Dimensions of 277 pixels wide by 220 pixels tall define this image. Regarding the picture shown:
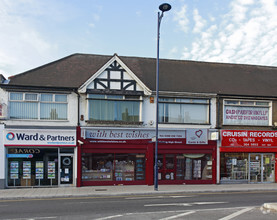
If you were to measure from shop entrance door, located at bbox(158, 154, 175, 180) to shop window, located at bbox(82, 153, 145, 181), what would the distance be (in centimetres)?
116

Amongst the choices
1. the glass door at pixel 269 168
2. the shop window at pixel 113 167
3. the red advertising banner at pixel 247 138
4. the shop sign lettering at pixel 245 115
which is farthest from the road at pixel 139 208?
the shop sign lettering at pixel 245 115

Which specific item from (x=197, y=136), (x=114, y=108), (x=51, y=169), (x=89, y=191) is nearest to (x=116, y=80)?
(x=114, y=108)

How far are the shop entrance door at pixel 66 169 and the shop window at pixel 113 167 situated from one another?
81 centimetres

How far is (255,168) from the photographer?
20.4 metres

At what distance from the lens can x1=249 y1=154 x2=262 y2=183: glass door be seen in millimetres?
20344

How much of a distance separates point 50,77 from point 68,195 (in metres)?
8.03

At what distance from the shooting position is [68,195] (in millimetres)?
14672

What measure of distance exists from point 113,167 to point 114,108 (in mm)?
3877

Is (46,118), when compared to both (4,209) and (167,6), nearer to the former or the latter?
(4,209)

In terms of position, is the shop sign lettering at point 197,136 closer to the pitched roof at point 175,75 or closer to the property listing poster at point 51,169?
the pitched roof at point 175,75

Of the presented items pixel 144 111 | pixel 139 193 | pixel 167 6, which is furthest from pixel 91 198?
pixel 167 6

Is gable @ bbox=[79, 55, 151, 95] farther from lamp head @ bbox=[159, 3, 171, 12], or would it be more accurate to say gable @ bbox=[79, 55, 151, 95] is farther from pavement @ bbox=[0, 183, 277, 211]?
pavement @ bbox=[0, 183, 277, 211]

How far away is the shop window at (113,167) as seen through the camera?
718 inches

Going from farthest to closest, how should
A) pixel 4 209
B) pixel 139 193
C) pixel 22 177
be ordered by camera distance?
pixel 22 177 < pixel 139 193 < pixel 4 209
